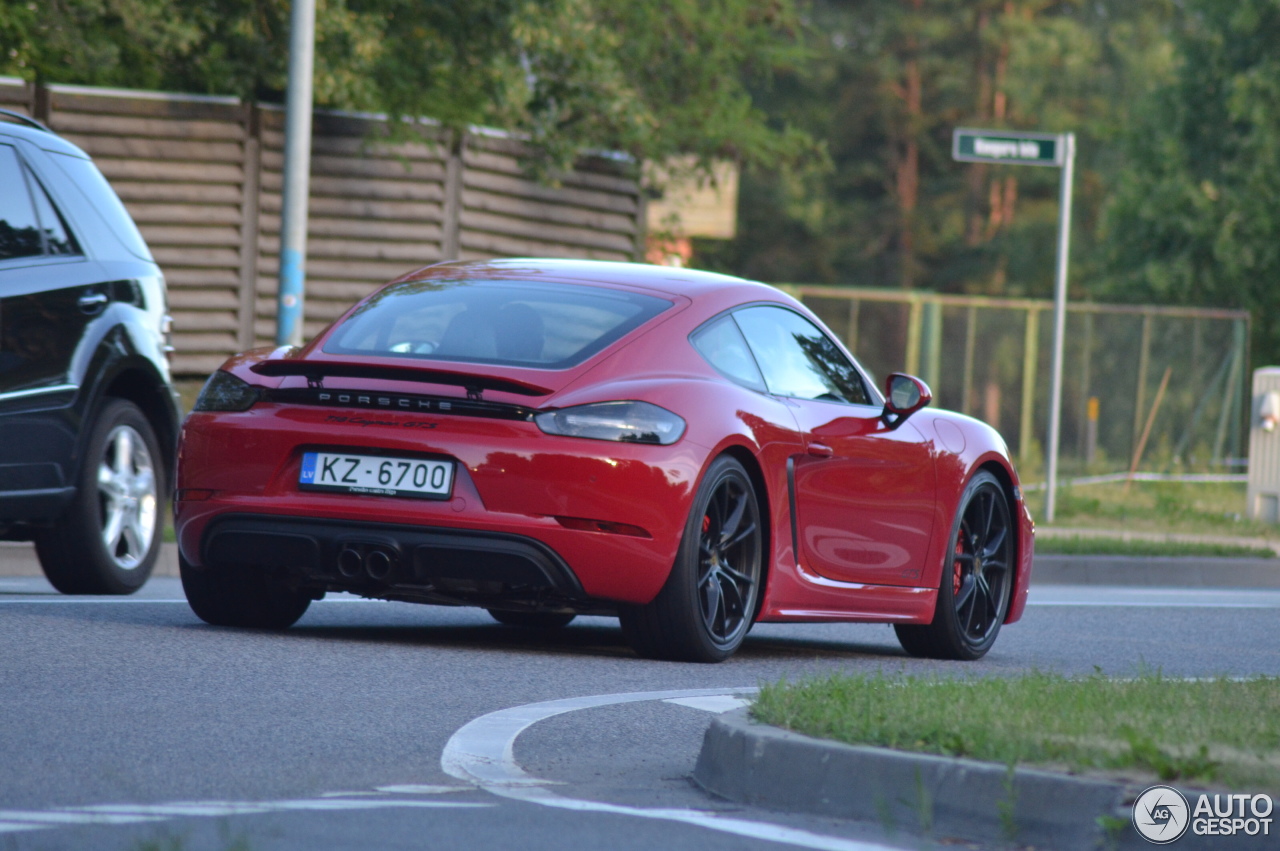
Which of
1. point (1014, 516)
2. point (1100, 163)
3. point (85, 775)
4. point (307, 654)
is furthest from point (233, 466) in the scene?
point (1100, 163)

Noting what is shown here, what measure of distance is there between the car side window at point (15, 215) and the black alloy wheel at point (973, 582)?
3.83m

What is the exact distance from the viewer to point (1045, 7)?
60.0 metres

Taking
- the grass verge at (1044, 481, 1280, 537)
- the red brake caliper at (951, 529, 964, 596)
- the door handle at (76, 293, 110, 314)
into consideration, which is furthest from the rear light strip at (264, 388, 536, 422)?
the grass verge at (1044, 481, 1280, 537)

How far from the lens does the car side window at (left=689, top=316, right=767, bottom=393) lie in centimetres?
758

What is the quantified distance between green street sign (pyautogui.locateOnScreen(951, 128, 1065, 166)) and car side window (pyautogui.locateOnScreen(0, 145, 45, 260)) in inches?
368

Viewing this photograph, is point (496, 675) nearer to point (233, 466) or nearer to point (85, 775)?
point (233, 466)

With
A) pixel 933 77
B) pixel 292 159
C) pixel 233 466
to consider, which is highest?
pixel 933 77

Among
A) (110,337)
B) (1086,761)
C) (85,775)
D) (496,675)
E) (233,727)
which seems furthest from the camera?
(110,337)

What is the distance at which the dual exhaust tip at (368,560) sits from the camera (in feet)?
22.7

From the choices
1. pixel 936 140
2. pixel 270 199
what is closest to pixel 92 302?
pixel 270 199

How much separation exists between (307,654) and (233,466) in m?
0.70

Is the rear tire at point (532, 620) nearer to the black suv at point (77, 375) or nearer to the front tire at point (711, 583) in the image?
the front tire at point (711, 583)

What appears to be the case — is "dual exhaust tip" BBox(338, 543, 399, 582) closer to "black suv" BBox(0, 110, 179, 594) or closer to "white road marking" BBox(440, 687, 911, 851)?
"white road marking" BBox(440, 687, 911, 851)

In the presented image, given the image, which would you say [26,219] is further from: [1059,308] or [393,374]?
[1059,308]
